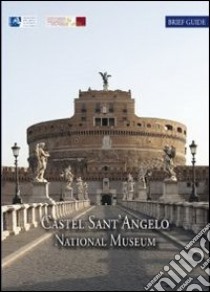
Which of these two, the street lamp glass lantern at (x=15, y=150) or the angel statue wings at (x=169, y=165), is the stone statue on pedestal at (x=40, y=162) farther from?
the angel statue wings at (x=169, y=165)

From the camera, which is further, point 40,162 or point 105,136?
point 105,136

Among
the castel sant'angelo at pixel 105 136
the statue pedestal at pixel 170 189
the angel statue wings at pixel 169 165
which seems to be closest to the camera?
the statue pedestal at pixel 170 189

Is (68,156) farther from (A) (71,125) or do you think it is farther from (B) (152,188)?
(B) (152,188)

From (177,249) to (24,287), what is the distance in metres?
6.40

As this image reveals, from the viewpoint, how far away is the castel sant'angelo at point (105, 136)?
124 metres

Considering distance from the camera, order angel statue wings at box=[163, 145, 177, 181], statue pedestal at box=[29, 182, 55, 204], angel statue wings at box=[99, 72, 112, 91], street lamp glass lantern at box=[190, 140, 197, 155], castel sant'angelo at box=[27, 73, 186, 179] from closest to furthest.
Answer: statue pedestal at box=[29, 182, 55, 204] < street lamp glass lantern at box=[190, 140, 197, 155] < angel statue wings at box=[163, 145, 177, 181] < castel sant'angelo at box=[27, 73, 186, 179] < angel statue wings at box=[99, 72, 112, 91]

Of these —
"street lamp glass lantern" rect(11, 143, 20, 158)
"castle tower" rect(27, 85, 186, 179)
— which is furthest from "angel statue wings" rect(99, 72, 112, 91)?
"street lamp glass lantern" rect(11, 143, 20, 158)

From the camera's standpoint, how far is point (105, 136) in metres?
126

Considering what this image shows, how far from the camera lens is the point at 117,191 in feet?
379

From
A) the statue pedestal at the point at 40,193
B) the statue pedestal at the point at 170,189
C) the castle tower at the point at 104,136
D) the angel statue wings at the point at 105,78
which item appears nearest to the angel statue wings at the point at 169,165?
the statue pedestal at the point at 170,189

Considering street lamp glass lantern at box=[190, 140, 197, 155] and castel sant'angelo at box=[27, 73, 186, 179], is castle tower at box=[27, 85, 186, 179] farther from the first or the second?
street lamp glass lantern at box=[190, 140, 197, 155]

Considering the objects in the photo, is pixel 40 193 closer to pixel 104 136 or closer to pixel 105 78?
pixel 104 136

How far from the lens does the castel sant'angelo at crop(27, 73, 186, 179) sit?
407 feet

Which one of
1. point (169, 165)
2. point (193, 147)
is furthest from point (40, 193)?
point (193, 147)
